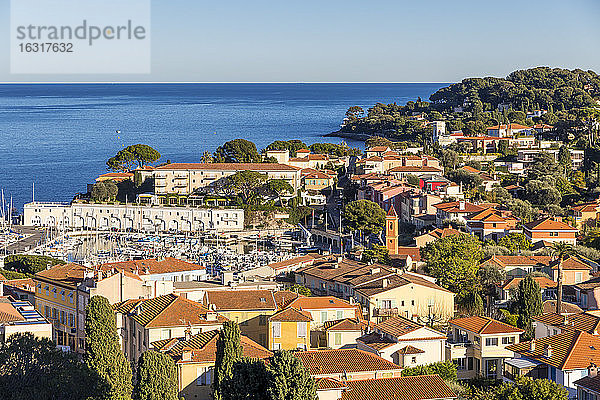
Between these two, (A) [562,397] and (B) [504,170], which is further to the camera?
(B) [504,170]

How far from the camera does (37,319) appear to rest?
11.5 m

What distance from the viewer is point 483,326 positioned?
1234 cm

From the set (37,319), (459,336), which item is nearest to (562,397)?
(459,336)

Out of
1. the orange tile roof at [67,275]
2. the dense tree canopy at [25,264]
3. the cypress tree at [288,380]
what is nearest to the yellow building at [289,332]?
the orange tile roof at [67,275]

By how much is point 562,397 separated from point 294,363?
8.54 ft

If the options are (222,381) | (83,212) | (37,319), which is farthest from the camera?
(83,212)

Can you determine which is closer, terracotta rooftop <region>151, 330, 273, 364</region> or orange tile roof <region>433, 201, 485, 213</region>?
terracotta rooftop <region>151, 330, 273, 364</region>

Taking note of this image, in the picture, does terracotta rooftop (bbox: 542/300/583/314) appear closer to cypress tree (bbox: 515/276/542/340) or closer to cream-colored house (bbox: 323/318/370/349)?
cypress tree (bbox: 515/276/542/340)

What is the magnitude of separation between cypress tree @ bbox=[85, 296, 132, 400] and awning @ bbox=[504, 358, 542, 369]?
4.24 meters

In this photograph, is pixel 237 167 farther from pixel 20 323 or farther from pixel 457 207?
pixel 20 323

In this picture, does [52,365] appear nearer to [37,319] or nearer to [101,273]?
[37,319]

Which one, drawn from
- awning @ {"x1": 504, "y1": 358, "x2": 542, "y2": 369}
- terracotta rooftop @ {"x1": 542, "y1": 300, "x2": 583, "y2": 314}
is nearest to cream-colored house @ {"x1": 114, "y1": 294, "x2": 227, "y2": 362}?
awning @ {"x1": 504, "y1": 358, "x2": 542, "y2": 369}

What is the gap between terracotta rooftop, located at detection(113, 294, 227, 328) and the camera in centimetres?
1128

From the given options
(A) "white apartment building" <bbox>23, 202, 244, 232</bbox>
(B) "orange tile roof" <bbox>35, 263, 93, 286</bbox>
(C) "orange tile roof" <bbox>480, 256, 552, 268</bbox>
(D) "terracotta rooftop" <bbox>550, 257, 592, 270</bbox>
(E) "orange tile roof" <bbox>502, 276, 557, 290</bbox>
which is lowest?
(A) "white apartment building" <bbox>23, 202, 244, 232</bbox>
